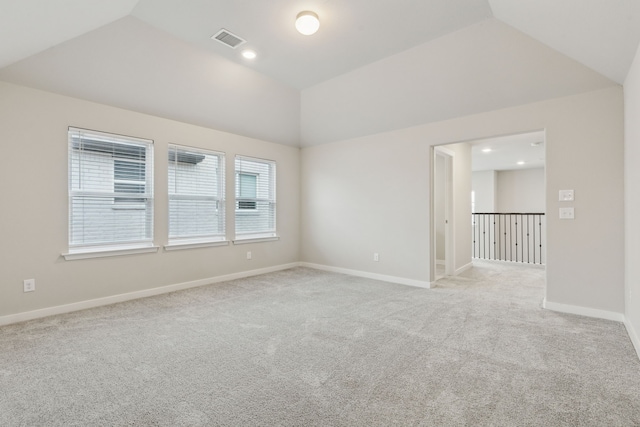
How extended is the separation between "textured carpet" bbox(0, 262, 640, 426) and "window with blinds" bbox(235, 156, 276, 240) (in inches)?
70.9

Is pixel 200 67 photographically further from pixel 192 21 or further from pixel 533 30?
pixel 533 30

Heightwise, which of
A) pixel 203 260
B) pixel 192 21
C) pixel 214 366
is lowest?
pixel 214 366

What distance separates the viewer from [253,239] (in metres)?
5.36

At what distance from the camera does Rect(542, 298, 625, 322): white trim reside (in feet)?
10.3

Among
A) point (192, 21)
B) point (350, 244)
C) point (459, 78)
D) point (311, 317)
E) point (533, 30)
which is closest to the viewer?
point (533, 30)

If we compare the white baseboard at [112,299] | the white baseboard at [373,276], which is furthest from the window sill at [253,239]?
the white baseboard at [373,276]

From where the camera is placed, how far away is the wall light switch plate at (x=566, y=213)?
3361mm

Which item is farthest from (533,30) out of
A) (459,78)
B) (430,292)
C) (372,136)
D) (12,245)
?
(12,245)

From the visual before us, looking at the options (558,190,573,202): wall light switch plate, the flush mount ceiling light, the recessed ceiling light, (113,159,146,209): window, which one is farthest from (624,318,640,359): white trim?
(113,159,146,209): window

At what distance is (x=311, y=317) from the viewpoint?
3279 mm

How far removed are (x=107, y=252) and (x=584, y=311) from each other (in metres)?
5.44

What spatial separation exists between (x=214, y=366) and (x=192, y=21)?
3189 mm

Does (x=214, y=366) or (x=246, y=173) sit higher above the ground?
(x=246, y=173)

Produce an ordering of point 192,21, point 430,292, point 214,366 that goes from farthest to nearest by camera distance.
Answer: point 430,292 < point 192,21 < point 214,366
